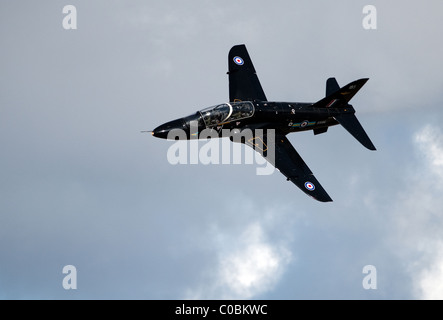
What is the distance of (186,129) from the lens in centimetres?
4391

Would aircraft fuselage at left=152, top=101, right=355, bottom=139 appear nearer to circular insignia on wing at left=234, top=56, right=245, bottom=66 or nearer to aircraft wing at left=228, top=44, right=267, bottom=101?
aircraft wing at left=228, top=44, right=267, bottom=101

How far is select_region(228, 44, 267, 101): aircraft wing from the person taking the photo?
48.0 m

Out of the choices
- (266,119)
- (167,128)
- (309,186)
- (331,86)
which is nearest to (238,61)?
(266,119)

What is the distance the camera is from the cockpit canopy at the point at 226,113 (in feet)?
146

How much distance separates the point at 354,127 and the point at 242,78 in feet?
27.5

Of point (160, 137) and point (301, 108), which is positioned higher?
point (301, 108)

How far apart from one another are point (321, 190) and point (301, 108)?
6572 millimetres

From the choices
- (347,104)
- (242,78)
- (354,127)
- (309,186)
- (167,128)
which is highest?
(242,78)

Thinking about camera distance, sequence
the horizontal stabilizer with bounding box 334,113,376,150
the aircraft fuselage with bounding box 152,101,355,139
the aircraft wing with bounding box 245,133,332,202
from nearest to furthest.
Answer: the aircraft wing with bounding box 245,133,332,202 < the aircraft fuselage with bounding box 152,101,355,139 < the horizontal stabilizer with bounding box 334,113,376,150

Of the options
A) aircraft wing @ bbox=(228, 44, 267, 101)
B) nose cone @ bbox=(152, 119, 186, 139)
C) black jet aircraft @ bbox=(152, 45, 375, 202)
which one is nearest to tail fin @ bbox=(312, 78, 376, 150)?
black jet aircraft @ bbox=(152, 45, 375, 202)

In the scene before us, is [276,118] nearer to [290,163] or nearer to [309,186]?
[290,163]

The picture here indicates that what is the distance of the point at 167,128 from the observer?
43.2 metres
